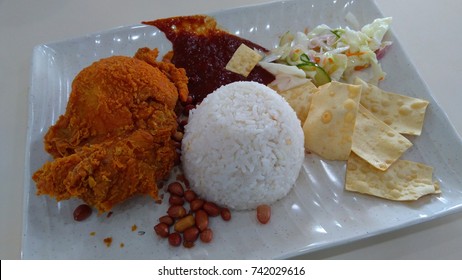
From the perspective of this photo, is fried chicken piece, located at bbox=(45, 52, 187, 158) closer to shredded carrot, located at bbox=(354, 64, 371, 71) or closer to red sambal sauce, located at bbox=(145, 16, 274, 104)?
red sambal sauce, located at bbox=(145, 16, 274, 104)

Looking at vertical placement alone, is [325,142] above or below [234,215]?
above

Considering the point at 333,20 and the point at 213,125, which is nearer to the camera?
the point at 213,125

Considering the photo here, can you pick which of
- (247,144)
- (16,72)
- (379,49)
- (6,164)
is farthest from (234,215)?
(16,72)

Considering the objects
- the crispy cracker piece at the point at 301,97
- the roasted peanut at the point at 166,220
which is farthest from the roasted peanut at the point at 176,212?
the crispy cracker piece at the point at 301,97

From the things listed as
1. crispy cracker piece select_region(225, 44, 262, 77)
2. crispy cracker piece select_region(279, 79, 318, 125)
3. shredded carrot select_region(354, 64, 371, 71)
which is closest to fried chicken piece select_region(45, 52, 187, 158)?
crispy cracker piece select_region(225, 44, 262, 77)

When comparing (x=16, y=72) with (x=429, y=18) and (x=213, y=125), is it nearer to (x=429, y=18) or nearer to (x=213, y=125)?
(x=213, y=125)

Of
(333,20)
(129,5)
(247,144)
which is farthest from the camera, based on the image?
(129,5)

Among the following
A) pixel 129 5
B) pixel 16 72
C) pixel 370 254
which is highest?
pixel 129 5

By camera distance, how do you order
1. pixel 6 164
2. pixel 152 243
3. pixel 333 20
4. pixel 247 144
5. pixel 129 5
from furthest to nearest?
pixel 129 5, pixel 333 20, pixel 6 164, pixel 247 144, pixel 152 243
